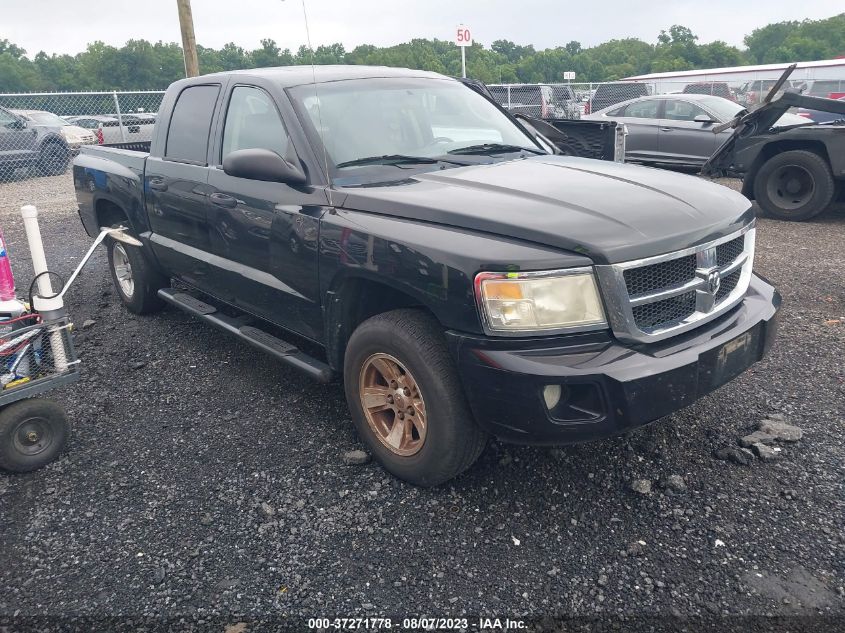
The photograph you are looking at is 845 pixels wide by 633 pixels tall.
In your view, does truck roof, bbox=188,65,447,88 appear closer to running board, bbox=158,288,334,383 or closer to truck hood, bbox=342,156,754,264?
truck hood, bbox=342,156,754,264

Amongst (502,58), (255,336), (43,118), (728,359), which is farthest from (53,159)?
(502,58)

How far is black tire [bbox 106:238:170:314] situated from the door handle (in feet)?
4.75

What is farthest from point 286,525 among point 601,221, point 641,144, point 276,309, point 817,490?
point 641,144

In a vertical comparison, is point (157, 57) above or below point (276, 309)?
above

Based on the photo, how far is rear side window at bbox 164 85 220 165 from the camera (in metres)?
4.23

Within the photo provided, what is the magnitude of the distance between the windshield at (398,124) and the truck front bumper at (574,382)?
1.25 metres

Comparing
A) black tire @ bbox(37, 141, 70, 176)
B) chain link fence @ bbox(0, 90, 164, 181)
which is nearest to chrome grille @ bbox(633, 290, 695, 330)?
chain link fence @ bbox(0, 90, 164, 181)

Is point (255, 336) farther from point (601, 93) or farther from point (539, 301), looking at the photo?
point (601, 93)

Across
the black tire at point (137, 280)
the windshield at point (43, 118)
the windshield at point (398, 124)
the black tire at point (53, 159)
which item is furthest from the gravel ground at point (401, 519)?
the windshield at point (43, 118)

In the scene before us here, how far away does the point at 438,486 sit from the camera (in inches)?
122

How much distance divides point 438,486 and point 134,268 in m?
3.26

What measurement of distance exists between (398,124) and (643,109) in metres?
9.75

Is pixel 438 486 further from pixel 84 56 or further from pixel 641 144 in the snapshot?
pixel 84 56

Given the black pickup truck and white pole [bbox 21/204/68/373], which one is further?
white pole [bbox 21/204/68/373]
